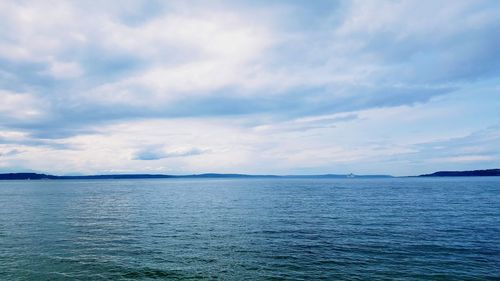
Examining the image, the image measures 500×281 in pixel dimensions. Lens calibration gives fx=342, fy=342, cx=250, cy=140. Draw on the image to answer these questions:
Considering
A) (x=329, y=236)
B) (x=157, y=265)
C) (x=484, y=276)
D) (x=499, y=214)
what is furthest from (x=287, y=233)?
(x=499, y=214)

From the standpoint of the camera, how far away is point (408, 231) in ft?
167

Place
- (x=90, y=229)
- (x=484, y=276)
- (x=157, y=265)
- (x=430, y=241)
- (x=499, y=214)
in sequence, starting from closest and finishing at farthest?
(x=484, y=276) < (x=157, y=265) < (x=430, y=241) < (x=90, y=229) < (x=499, y=214)

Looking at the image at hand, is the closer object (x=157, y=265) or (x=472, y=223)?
(x=157, y=265)

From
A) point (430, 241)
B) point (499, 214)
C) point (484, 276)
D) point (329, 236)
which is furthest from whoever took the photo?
point (499, 214)

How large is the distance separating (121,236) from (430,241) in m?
42.1

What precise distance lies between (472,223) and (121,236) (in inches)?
2219

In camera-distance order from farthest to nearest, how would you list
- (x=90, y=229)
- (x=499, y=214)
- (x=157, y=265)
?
(x=499, y=214)
(x=90, y=229)
(x=157, y=265)

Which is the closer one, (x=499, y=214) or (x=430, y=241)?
(x=430, y=241)

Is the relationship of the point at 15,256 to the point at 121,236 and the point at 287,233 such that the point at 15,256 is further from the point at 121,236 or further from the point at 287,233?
the point at 287,233

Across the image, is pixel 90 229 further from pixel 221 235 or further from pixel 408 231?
pixel 408 231

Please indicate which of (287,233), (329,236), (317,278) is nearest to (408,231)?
(329,236)

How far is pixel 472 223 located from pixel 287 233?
1277 inches

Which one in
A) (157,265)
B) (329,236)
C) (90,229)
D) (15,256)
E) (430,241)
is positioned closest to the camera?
(157,265)

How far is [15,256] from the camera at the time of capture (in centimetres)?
3762
